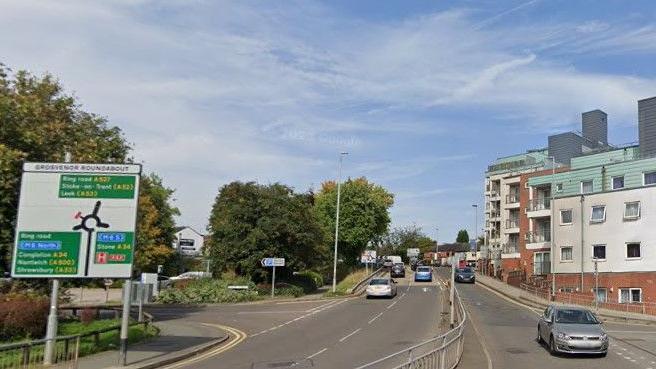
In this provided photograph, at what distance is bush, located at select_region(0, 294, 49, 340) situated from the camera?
1945 cm

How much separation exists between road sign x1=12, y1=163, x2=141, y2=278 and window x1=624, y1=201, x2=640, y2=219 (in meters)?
38.6

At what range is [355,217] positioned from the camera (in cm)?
7475

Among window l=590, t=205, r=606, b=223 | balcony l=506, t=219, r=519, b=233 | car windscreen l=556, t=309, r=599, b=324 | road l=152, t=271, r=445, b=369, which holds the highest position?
balcony l=506, t=219, r=519, b=233

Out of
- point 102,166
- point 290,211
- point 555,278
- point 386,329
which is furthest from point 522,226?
point 102,166

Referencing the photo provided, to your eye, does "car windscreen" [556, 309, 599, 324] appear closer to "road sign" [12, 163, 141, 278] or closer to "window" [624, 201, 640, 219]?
"road sign" [12, 163, 141, 278]

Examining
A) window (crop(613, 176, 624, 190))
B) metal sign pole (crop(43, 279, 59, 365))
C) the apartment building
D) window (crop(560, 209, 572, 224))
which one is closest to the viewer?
metal sign pole (crop(43, 279, 59, 365))

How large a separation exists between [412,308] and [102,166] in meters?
23.3

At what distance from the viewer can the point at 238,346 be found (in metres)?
21.4

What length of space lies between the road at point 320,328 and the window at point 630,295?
12839mm

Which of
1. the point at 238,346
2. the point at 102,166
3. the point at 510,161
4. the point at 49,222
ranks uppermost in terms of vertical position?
the point at 510,161

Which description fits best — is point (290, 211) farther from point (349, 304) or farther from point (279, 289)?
point (349, 304)

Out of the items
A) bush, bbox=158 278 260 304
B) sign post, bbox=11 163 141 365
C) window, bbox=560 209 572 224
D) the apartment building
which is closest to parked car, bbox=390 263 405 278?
the apartment building

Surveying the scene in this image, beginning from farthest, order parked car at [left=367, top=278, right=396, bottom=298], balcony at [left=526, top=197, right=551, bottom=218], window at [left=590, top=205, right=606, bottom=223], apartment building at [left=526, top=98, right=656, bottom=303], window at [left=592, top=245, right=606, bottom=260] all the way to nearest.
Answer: balcony at [left=526, top=197, right=551, bottom=218] < window at [left=590, top=205, right=606, bottom=223] < window at [left=592, top=245, right=606, bottom=260] < parked car at [left=367, top=278, right=396, bottom=298] < apartment building at [left=526, top=98, right=656, bottom=303]

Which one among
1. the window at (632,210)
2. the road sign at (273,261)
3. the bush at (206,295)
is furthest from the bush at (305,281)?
the window at (632,210)
